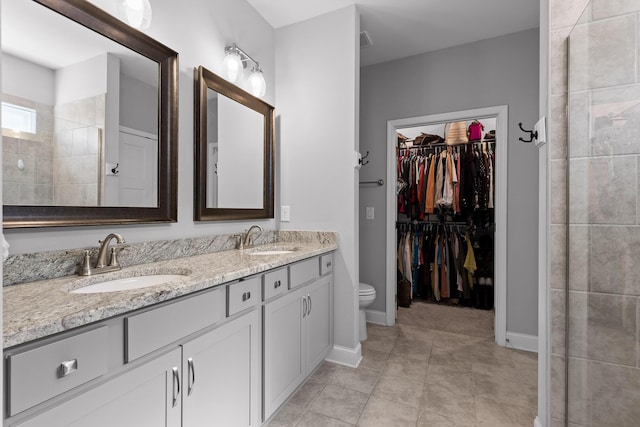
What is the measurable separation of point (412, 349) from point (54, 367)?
2.34 meters

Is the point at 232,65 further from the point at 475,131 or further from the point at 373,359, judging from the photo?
the point at 475,131

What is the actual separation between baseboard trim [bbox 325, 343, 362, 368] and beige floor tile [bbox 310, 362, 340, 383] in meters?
0.05

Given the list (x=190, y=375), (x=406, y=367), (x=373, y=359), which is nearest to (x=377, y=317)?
(x=373, y=359)

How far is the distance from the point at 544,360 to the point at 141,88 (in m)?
2.34

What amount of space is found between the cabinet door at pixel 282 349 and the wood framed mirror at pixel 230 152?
0.69 metres

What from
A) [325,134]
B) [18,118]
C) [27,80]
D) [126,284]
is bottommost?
[126,284]

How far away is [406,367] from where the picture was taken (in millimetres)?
2227

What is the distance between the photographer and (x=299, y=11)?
7.66ft

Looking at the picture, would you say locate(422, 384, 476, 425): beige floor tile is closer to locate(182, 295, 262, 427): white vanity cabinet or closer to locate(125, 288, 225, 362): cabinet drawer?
locate(182, 295, 262, 427): white vanity cabinet

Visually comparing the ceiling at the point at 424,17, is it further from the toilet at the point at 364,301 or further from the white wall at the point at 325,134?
the toilet at the point at 364,301

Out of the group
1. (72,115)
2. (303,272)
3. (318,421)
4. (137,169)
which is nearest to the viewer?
(72,115)

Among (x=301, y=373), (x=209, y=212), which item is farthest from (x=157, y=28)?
(x=301, y=373)

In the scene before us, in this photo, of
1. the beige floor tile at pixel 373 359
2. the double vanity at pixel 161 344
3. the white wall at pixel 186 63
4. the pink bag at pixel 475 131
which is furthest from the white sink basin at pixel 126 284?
the pink bag at pixel 475 131

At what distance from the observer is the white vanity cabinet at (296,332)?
5.18 ft
